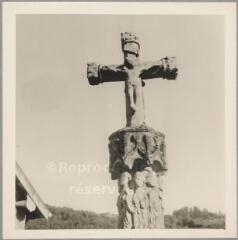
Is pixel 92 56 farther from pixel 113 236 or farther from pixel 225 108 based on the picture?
pixel 113 236

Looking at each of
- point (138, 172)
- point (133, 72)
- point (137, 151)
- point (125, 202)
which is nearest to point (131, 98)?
point (133, 72)

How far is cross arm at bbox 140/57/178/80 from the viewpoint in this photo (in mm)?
4102

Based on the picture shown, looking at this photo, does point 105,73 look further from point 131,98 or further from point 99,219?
point 99,219

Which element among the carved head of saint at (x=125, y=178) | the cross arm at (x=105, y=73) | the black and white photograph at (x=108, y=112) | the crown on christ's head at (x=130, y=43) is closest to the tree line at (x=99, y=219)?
the black and white photograph at (x=108, y=112)

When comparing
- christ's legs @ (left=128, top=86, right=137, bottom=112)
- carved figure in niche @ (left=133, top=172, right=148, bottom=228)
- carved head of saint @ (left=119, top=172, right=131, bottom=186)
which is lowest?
carved figure in niche @ (left=133, top=172, right=148, bottom=228)

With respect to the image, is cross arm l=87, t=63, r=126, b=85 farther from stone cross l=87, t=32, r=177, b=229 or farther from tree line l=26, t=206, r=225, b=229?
tree line l=26, t=206, r=225, b=229

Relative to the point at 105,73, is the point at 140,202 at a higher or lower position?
lower

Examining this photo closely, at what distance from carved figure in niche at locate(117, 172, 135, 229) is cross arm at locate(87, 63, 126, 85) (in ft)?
2.84

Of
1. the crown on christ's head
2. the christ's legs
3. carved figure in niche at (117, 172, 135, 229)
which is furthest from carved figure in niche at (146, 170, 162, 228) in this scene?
the crown on christ's head

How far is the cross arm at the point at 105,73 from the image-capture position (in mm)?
4133

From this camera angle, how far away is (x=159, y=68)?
414 centimetres

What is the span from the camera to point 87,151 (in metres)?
4.32

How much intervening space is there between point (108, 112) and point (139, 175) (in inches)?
34.7

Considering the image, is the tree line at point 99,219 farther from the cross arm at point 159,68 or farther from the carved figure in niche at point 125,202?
the cross arm at point 159,68
